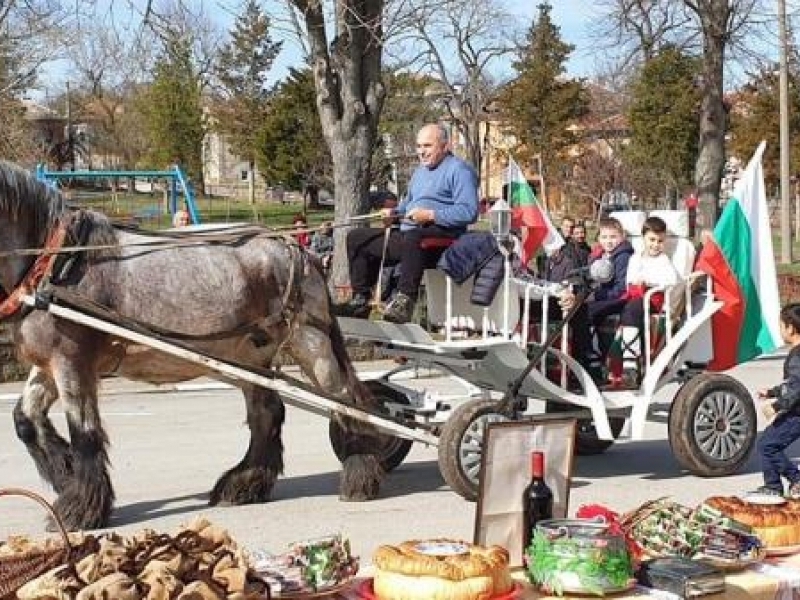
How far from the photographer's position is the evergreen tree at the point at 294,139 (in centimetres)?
5459

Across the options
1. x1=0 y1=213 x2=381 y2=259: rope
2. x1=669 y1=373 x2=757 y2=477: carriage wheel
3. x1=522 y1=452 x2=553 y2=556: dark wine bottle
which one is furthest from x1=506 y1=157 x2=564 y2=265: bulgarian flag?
x1=522 y1=452 x2=553 y2=556: dark wine bottle

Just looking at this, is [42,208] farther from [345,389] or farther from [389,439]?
[389,439]

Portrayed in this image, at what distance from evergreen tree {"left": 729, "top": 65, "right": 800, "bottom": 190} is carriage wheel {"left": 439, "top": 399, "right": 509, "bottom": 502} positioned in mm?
35633

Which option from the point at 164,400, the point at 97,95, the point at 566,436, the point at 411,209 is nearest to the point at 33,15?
A: the point at 164,400

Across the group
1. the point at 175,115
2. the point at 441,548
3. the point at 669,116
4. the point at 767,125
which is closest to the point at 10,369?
the point at 441,548

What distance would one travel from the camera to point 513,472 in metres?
4.66

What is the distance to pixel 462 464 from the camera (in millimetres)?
8406

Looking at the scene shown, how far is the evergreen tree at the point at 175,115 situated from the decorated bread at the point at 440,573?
4934 centimetres

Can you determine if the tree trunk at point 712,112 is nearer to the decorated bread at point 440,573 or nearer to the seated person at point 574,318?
the seated person at point 574,318

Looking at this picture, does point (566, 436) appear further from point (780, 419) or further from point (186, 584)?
point (780, 419)

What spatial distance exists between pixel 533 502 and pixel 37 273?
13.2 ft

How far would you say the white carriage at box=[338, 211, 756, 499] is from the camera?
8516 mm

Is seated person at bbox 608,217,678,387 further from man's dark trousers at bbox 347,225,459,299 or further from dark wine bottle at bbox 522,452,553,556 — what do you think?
dark wine bottle at bbox 522,452,553,556

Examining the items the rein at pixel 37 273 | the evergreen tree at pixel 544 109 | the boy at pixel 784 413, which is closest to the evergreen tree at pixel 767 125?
the evergreen tree at pixel 544 109
